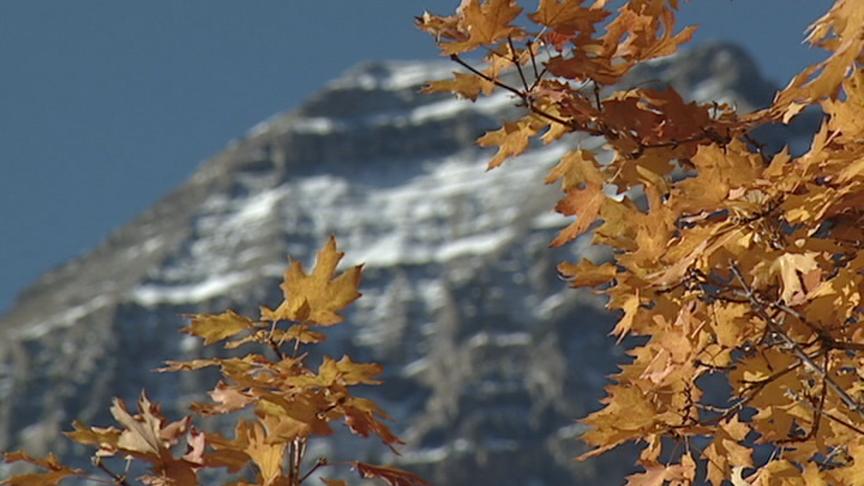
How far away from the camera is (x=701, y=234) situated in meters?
2.15

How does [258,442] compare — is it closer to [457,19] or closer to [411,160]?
[457,19]

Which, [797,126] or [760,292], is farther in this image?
[797,126]

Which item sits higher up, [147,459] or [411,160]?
[411,160]

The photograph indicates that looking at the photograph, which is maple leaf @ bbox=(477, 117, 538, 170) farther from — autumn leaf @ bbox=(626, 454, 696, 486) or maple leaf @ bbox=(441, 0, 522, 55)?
autumn leaf @ bbox=(626, 454, 696, 486)

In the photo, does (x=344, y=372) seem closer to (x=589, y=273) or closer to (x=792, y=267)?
(x=589, y=273)

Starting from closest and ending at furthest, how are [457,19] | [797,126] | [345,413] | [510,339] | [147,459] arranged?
[147,459], [345,413], [457,19], [510,339], [797,126]

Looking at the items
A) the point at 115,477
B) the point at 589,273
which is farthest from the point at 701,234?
the point at 115,477

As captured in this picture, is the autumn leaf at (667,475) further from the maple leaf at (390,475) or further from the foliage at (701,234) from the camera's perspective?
the maple leaf at (390,475)

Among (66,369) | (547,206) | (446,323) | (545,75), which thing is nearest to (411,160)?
(547,206)

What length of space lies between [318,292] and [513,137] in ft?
1.80

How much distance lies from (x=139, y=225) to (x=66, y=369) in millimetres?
28813

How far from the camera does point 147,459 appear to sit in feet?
7.00

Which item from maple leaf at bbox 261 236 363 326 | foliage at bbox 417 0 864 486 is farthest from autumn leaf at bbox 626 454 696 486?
maple leaf at bbox 261 236 363 326

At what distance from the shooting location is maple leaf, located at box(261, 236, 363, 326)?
7.86 feet
